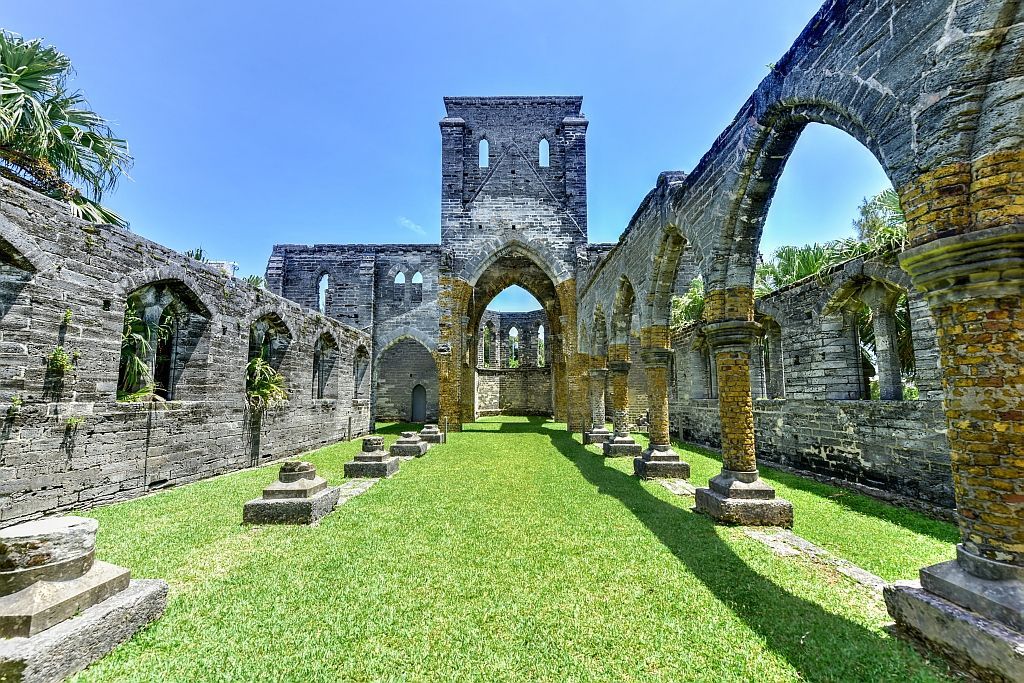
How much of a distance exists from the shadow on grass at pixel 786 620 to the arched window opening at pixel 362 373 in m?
15.4

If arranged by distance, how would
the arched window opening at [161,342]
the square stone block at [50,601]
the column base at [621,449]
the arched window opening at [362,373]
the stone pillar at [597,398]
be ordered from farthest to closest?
the arched window opening at [362,373]
the stone pillar at [597,398]
the column base at [621,449]
the arched window opening at [161,342]
the square stone block at [50,601]

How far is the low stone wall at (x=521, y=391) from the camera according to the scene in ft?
97.2

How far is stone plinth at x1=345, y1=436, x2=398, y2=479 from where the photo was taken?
8.96 metres

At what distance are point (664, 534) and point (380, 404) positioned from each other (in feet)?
71.2

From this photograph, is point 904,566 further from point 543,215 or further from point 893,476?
point 543,215

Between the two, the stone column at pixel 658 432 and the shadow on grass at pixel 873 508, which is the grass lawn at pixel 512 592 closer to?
the shadow on grass at pixel 873 508

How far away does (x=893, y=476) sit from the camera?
6621mm

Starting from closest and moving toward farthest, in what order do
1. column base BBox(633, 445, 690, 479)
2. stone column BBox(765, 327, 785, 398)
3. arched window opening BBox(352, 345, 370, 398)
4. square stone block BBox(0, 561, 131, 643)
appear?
square stone block BBox(0, 561, 131, 643) → column base BBox(633, 445, 690, 479) → stone column BBox(765, 327, 785, 398) → arched window opening BBox(352, 345, 370, 398)

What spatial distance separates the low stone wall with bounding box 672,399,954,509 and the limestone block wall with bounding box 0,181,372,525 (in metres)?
11.8

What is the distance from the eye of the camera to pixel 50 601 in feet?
8.78

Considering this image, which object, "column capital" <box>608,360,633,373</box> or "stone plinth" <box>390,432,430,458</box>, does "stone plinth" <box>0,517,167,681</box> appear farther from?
"column capital" <box>608,360,633,373</box>

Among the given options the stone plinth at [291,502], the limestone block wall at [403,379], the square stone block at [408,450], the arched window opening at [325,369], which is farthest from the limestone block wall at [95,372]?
the limestone block wall at [403,379]

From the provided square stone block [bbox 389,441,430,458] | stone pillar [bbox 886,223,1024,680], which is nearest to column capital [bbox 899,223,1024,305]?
stone pillar [bbox 886,223,1024,680]

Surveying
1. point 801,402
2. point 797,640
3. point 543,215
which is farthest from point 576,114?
point 797,640
